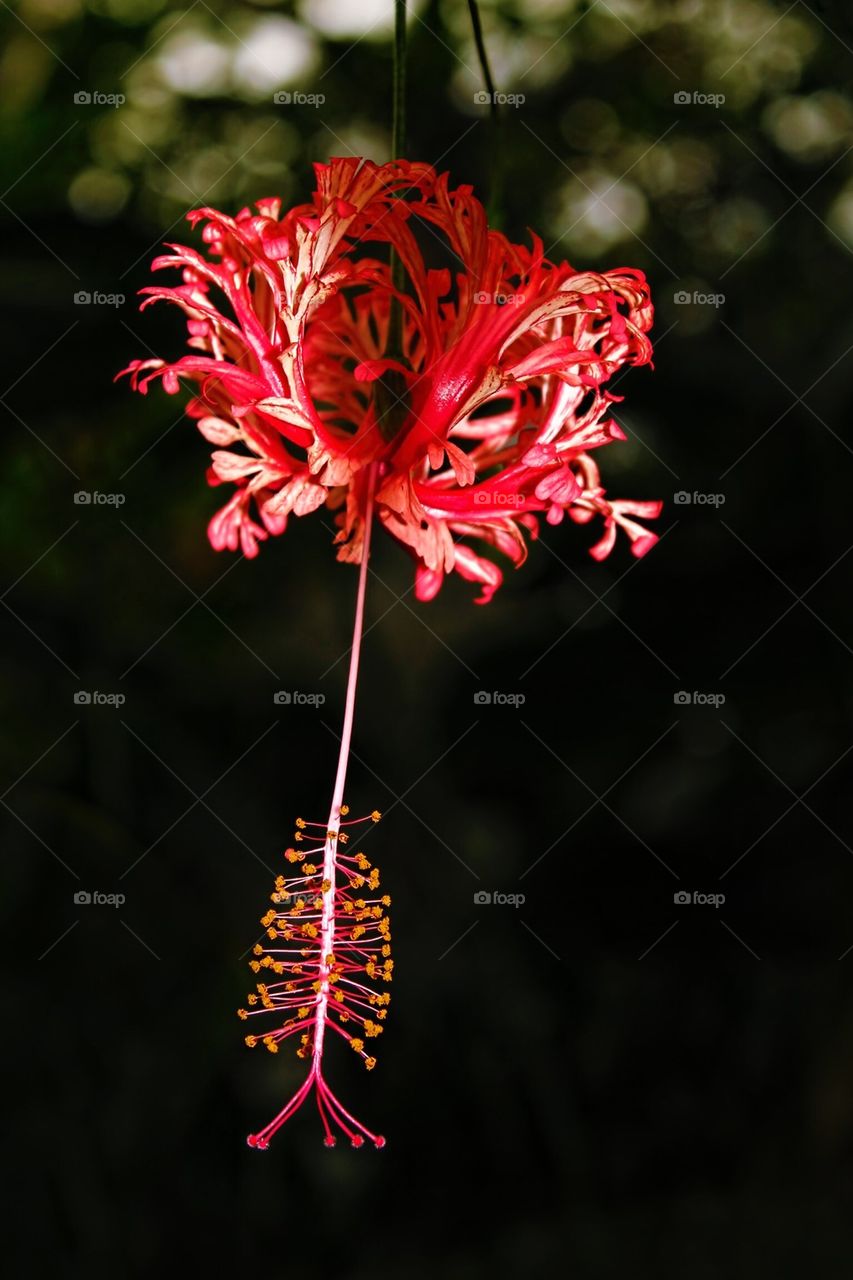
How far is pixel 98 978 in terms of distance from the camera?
5.37 feet

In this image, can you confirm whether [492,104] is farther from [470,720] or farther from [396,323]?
[470,720]

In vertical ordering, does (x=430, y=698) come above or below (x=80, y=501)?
below

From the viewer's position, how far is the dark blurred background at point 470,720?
1.46 metres

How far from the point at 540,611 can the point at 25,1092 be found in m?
1.03

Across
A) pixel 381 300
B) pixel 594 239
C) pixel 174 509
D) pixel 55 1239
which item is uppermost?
pixel 594 239

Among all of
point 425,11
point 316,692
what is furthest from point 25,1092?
point 425,11

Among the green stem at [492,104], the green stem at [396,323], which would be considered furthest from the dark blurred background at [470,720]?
the green stem at [396,323]

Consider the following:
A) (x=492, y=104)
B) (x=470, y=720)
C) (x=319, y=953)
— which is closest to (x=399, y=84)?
(x=492, y=104)

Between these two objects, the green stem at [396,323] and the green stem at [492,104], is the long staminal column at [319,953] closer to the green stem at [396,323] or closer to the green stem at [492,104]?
the green stem at [396,323]

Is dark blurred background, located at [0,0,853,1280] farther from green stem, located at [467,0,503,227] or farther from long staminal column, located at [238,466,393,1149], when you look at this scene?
long staminal column, located at [238,466,393,1149]

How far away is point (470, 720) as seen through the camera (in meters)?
1.65

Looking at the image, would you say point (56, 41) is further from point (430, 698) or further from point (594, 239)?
point (430, 698)

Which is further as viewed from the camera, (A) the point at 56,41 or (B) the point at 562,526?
(B) the point at 562,526

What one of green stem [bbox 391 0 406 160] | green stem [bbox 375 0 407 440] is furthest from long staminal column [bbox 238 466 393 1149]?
green stem [bbox 391 0 406 160]
